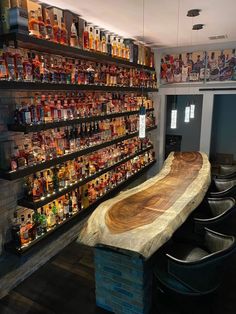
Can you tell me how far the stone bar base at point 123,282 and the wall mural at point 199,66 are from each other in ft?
13.3

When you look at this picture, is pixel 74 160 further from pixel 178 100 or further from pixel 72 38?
pixel 178 100

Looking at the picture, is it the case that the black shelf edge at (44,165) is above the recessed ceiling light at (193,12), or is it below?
below

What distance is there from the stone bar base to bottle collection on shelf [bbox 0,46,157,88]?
1.81 metres

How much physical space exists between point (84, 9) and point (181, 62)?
2.98 metres

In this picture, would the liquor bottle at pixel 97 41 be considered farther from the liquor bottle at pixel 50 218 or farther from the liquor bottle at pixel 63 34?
the liquor bottle at pixel 50 218

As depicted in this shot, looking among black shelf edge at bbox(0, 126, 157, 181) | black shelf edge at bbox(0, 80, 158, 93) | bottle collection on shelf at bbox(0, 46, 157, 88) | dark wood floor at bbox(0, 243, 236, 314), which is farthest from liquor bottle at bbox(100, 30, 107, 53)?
dark wood floor at bbox(0, 243, 236, 314)

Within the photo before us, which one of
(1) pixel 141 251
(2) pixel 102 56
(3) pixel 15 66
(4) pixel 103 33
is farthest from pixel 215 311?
(4) pixel 103 33

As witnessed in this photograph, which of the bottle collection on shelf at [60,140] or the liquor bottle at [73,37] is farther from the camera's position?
the liquor bottle at [73,37]

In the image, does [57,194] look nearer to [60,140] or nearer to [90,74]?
[60,140]

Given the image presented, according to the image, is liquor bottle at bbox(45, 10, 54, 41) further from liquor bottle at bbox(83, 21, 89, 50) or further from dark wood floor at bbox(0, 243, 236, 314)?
dark wood floor at bbox(0, 243, 236, 314)

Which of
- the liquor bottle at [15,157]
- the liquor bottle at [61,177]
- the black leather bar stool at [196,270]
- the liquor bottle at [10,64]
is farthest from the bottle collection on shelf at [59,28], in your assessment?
the black leather bar stool at [196,270]

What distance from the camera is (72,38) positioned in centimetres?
304

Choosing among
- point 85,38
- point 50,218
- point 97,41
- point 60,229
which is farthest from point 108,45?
point 60,229

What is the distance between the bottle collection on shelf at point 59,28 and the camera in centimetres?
236
